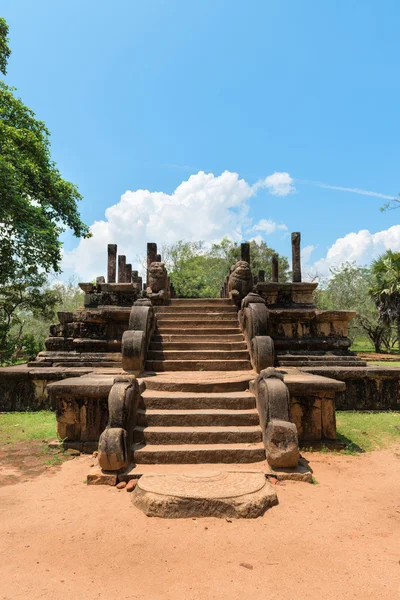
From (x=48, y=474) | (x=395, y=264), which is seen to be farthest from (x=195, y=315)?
(x=395, y=264)

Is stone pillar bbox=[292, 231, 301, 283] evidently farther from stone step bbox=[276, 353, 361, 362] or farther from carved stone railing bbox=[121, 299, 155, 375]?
carved stone railing bbox=[121, 299, 155, 375]

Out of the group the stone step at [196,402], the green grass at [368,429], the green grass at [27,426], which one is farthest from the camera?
the green grass at [27,426]

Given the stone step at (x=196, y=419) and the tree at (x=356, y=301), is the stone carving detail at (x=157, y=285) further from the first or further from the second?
the tree at (x=356, y=301)

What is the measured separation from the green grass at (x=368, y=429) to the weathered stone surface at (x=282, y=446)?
130 cm

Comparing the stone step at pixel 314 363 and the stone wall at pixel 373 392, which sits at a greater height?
the stone step at pixel 314 363

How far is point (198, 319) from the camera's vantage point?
8.40 m

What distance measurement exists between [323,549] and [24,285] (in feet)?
59.2

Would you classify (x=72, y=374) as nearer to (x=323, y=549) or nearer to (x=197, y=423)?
(x=197, y=423)

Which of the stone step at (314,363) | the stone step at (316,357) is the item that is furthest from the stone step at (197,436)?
the stone step at (316,357)

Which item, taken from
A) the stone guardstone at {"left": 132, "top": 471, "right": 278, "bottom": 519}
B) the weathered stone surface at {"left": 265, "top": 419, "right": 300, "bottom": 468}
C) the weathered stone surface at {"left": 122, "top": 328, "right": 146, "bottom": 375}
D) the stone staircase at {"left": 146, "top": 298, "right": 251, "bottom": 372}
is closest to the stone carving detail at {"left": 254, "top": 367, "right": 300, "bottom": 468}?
the weathered stone surface at {"left": 265, "top": 419, "right": 300, "bottom": 468}

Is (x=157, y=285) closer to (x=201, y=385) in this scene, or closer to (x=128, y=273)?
(x=201, y=385)

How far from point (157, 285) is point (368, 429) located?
5629 millimetres

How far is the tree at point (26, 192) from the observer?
12438 mm

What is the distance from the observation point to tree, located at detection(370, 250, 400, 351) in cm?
2097
